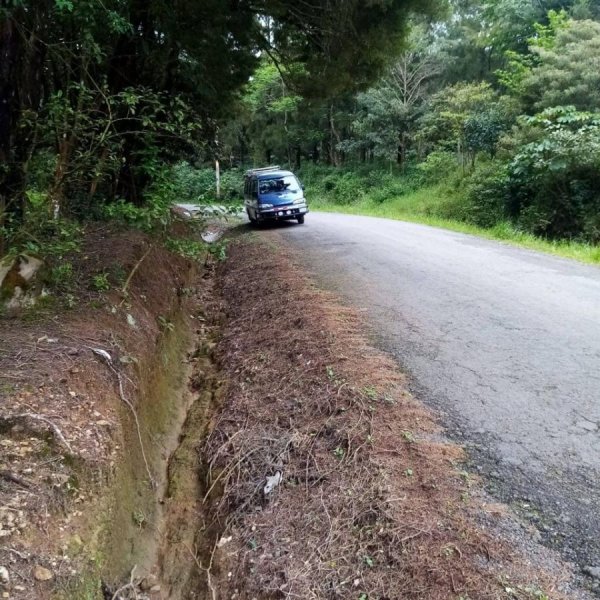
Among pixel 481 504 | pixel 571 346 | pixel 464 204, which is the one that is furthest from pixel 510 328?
pixel 464 204

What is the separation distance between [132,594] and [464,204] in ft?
53.9

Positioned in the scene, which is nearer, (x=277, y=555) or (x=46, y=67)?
(x=277, y=555)

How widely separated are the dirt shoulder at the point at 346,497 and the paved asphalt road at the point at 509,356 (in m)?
0.24

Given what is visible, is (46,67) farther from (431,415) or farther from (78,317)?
(431,415)

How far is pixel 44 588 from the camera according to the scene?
297 cm

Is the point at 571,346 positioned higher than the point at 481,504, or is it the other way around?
the point at 571,346

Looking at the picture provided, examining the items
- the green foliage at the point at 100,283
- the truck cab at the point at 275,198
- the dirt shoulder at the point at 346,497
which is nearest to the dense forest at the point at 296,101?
the green foliage at the point at 100,283

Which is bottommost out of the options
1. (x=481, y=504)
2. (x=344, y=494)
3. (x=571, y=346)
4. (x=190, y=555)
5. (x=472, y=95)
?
(x=190, y=555)

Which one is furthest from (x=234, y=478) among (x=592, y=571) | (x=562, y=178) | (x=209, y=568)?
(x=562, y=178)

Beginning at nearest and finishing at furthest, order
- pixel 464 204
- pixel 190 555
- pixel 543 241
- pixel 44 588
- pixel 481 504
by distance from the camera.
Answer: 1. pixel 44 588
2. pixel 481 504
3. pixel 190 555
4. pixel 543 241
5. pixel 464 204

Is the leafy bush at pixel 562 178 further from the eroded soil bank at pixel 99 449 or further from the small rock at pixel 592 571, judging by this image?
the small rock at pixel 592 571

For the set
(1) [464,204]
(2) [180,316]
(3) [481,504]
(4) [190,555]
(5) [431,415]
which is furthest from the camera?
(1) [464,204]

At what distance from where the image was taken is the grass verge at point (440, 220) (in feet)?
35.5

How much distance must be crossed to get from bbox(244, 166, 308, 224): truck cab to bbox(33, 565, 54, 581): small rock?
1341cm
